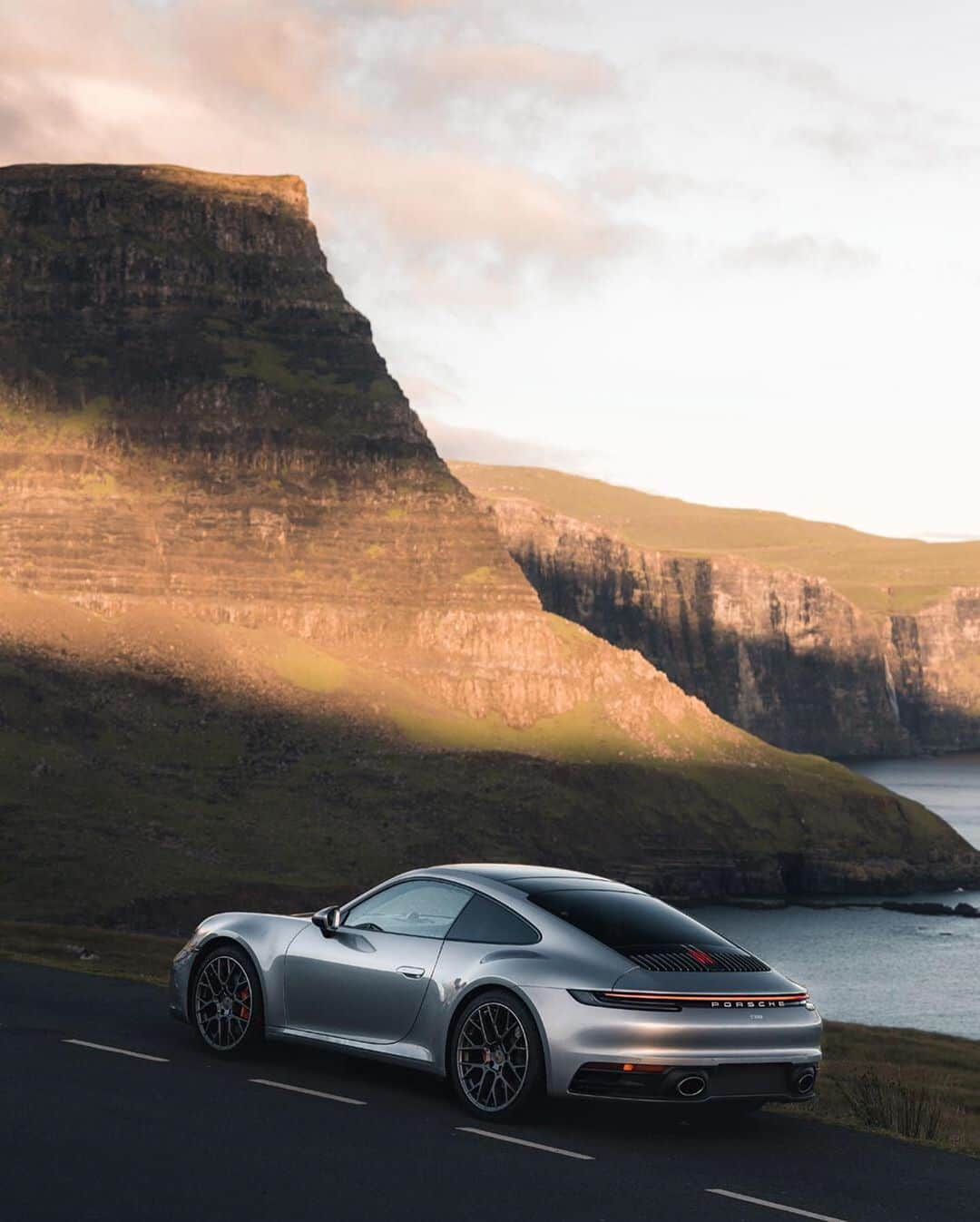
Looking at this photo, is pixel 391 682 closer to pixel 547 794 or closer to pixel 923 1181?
pixel 547 794

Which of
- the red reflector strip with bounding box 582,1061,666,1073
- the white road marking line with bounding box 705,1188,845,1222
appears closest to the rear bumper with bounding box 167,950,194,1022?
the red reflector strip with bounding box 582,1061,666,1073

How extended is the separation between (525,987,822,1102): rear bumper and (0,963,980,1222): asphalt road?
0.49 metres

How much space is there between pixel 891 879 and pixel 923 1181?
173998mm

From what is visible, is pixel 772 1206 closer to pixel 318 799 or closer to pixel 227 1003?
pixel 227 1003

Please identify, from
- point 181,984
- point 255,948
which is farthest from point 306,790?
point 255,948

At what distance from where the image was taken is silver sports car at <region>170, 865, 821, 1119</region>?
515 inches

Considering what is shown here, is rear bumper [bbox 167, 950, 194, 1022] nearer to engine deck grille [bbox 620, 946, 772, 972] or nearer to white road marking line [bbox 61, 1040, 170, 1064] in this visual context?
white road marking line [bbox 61, 1040, 170, 1064]

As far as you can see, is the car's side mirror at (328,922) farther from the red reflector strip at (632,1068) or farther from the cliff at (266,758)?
the cliff at (266,758)

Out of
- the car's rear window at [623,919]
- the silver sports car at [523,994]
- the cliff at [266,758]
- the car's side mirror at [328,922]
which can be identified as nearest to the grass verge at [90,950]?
the silver sports car at [523,994]

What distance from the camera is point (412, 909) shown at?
14.9 meters

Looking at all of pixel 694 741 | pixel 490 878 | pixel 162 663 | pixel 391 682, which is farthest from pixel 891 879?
pixel 490 878

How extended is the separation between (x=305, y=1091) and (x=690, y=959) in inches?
134

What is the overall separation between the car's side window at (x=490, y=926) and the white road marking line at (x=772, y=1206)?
2.72 metres

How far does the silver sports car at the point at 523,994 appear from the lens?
13086 mm
